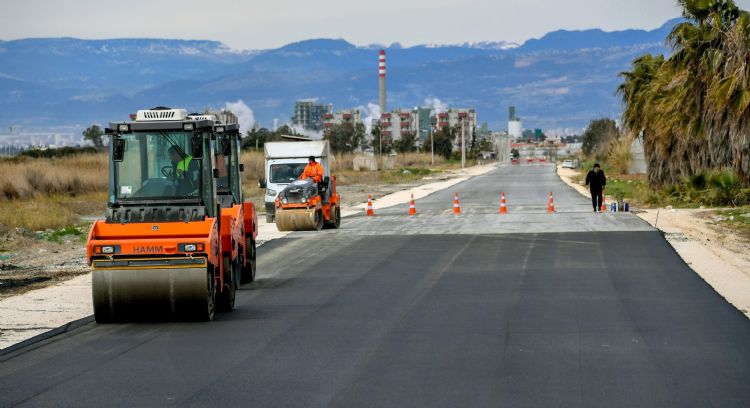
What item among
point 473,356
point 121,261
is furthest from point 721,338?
point 121,261

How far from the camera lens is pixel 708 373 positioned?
33.6 feet

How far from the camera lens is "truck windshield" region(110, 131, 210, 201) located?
14062 millimetres

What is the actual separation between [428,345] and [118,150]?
4.57 m

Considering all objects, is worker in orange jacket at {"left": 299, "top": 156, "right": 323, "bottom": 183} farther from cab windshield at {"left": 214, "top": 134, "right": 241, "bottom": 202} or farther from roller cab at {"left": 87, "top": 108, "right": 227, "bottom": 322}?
roller cab at {"left": 87, "top": 108, "right": 227, "bottom": 322}

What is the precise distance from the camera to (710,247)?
80.3 ft

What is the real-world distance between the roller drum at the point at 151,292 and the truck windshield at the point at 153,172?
3.71 feet

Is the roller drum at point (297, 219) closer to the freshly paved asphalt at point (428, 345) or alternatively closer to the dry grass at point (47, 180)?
the freshly paved asphalt at point (428, 345)

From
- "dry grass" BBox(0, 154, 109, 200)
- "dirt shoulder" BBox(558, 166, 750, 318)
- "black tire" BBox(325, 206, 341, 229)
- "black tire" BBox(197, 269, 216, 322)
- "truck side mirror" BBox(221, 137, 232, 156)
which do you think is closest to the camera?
"black tire" BBox(197, 269, 216, 322)

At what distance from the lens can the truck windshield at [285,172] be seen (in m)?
36.1

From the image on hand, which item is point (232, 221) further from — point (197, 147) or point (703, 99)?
point (703, 99)

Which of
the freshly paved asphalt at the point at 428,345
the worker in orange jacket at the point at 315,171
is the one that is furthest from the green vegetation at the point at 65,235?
the freshly paved asphalt at the point at 428,345

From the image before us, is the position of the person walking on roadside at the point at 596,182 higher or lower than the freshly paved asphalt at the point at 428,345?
higher

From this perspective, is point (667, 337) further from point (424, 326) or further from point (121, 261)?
point (121, 261)

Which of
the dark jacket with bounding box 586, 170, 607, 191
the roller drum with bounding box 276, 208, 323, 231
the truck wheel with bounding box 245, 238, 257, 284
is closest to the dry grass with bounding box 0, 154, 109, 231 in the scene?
the roller drum with bounding box 276, 208, 323, 231
